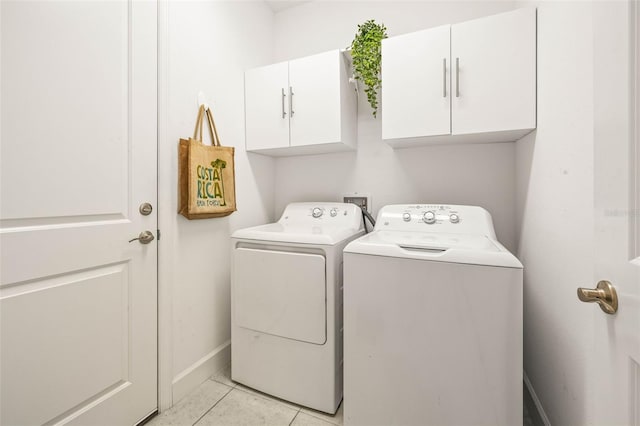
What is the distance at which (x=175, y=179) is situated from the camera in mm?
1448

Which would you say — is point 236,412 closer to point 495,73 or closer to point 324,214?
point 324,214

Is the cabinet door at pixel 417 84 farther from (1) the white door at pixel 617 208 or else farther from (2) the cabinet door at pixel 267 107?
(1) the white door at pixel 617 208

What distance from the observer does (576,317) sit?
938 millimetres

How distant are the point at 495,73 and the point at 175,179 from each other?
1.69 metres

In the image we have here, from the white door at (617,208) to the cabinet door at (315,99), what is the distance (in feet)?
4.13

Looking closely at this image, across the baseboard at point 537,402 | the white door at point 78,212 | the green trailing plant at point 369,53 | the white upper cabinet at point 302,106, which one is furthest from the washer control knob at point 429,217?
the white door at point 78,212

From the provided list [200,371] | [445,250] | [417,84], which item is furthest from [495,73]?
[200,371]

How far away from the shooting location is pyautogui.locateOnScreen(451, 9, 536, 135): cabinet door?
→ 129 cm

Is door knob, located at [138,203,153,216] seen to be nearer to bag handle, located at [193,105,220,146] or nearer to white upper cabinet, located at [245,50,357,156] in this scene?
bag handle, located at [193,105,220,146]

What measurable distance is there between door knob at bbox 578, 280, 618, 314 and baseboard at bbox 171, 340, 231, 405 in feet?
5.70

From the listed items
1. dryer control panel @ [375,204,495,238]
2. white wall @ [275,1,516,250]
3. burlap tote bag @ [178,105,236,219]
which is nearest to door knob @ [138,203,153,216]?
burlap tote bag @ [178,105,236,219]

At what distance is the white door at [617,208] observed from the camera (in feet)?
1.56

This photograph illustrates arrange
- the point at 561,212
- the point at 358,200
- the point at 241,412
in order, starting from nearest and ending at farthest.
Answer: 1. the point at 561,212
2. the point at 241,412
3. the point at 358,200

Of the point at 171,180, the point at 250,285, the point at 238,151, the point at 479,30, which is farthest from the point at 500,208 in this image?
the point at 171,180
